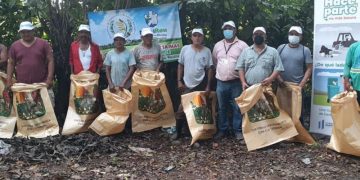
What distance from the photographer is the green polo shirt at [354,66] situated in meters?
5.17

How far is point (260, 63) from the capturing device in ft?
18.7

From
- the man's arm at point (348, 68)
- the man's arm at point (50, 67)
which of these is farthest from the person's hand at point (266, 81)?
the man's arm at point (50, 67)

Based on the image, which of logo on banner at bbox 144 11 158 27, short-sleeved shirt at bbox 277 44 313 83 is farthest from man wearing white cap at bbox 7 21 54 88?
short-sleeved shirt at bbox 277 44 313 83

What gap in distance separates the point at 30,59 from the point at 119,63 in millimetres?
1168

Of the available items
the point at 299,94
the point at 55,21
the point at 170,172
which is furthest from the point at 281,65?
the point at 55,21

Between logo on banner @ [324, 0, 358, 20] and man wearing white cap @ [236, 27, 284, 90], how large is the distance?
876 mm

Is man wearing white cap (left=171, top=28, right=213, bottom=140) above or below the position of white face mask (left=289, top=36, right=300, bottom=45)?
below

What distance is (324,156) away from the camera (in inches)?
211

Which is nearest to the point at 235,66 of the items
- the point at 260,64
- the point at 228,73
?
the point at 228,73

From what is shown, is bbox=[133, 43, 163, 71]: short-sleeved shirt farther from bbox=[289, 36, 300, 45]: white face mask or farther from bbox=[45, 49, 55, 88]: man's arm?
bbox=[289, 36, 300, 45]: white face mask

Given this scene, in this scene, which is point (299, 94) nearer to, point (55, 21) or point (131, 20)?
point (131, 20)

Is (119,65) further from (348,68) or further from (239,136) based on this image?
(348,68)

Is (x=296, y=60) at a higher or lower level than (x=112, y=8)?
lower

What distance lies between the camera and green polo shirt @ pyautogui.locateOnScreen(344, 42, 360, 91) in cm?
517
